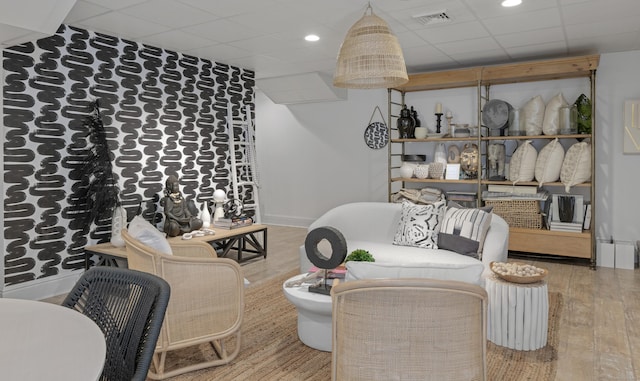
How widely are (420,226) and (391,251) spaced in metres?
0.37

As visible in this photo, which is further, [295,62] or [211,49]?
[295,62]

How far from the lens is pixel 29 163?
155 inches

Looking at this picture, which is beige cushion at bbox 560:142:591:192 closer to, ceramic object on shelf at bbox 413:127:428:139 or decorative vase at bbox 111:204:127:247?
ceramic object on shelf at bbox 413:127:428:139

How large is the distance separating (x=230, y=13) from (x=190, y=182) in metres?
2.34

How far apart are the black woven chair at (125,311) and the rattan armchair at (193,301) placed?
3.04 feet

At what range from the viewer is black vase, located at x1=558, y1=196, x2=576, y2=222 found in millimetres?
5188

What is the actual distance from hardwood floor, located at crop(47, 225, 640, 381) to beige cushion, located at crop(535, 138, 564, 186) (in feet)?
3.25

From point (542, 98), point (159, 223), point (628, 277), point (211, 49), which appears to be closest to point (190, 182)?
point (159, 223)

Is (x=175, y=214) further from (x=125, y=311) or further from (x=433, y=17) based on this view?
(x=125, y=311)

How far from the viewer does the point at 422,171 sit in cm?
604

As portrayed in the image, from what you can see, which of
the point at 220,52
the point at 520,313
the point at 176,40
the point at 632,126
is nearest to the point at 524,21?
the point at 632,126

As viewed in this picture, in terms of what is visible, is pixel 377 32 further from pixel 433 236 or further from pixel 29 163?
pixel 29 163

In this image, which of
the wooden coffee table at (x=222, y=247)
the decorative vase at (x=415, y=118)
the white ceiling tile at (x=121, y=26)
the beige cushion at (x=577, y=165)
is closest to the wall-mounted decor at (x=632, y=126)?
the beige cushion at (x=577, y=165)

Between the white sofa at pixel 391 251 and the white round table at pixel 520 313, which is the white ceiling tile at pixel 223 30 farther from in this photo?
the white round table at pixel 520 313
